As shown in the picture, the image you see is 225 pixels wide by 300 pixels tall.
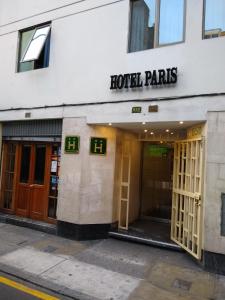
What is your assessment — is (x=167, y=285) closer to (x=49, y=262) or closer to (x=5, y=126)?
(x=49, y=262)

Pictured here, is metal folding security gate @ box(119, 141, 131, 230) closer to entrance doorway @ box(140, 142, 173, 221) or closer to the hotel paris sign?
entrance doorway @ box(140, 142, 173, 221)

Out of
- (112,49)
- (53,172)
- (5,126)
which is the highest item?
(112,49)

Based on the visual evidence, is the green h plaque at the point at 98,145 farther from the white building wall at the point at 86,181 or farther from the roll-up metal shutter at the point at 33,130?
the roll-up metal shutter at the point at 33,130

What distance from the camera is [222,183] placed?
6148 mm

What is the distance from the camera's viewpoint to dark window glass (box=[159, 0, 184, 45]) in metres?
7.12

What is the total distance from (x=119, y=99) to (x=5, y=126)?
4.55 metres

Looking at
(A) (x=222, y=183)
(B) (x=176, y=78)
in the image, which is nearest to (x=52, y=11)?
(B) (x=176, y=78)

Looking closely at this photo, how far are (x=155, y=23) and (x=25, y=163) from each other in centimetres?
571

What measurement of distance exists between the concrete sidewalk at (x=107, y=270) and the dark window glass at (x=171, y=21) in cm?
510

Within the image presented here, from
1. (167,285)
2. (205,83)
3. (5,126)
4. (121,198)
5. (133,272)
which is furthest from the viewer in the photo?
(5,126)

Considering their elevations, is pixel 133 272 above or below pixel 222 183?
below

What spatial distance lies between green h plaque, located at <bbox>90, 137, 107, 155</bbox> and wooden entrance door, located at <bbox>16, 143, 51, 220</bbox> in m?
1.77

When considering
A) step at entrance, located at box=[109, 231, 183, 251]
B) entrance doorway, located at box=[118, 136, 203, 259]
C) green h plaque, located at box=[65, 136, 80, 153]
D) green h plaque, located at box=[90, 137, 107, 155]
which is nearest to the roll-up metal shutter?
green h plaque, located at box=[65, 136, 80, 153]

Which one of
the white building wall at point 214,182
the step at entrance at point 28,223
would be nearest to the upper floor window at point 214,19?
the white building wall at point 214,182
